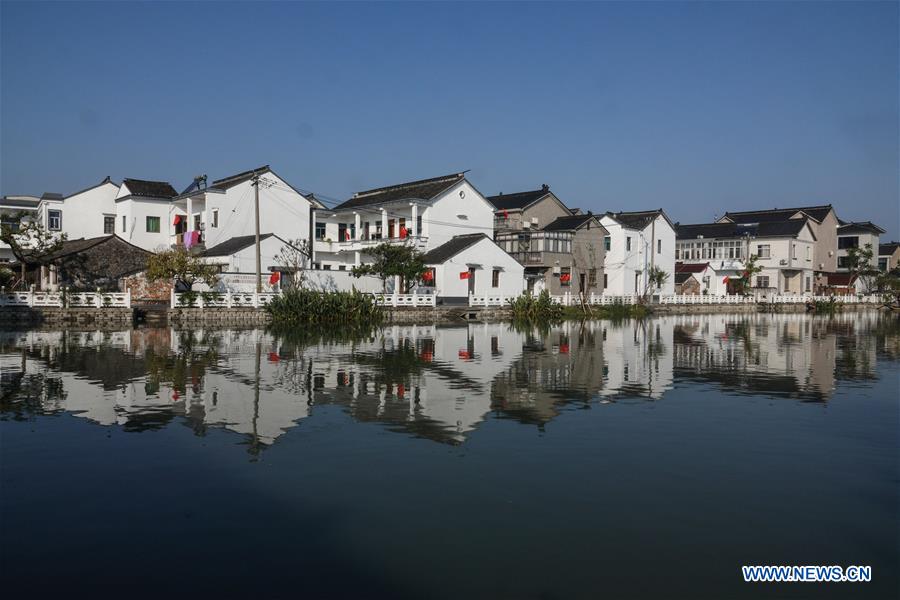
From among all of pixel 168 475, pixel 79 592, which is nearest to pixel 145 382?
pixel 168 475

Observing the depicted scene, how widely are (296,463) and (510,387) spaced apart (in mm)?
6507

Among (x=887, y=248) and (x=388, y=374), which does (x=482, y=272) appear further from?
(x=887, y=248)

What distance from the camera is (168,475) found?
7.91 m

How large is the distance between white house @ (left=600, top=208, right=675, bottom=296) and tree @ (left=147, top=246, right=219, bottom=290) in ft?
90.0

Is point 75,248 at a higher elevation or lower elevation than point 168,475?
higher

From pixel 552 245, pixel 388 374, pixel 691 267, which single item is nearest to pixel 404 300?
pixel 552 245

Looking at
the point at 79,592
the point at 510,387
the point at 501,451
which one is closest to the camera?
the point at 79,592

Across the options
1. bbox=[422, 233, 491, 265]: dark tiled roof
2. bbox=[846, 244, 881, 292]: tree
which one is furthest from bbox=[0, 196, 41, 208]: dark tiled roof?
bbox=[846, 244, 881, 292]: tree

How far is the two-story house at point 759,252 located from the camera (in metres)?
60.1

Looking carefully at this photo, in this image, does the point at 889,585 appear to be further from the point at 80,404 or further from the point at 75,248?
the point at 75,248

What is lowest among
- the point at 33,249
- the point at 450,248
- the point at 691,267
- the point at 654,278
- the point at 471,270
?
the point at 654,278

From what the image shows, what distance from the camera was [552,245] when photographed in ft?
152

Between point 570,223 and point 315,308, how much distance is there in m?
21.7

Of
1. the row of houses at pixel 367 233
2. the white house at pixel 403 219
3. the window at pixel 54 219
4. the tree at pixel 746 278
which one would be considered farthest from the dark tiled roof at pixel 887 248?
the window at pixel 54 219
